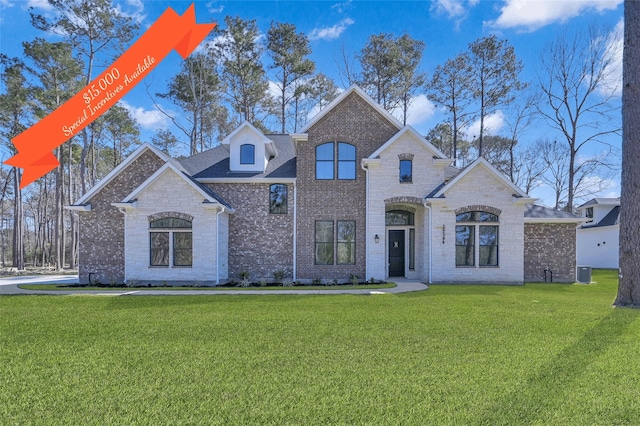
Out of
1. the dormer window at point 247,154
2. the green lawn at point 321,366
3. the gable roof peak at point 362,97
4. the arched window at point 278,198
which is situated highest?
the gable roof peak at point 362,97

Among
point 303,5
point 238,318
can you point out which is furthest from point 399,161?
point 238,318

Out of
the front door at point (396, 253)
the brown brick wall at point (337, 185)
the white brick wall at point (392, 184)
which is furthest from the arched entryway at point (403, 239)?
the brown brick wall at point (337, 185)

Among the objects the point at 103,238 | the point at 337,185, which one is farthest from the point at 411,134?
the point at 103,238

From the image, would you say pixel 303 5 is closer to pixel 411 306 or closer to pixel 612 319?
pixel 411 306

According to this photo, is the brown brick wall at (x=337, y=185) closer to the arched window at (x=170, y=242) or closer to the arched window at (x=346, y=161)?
the arched window at (x=346, y=161)

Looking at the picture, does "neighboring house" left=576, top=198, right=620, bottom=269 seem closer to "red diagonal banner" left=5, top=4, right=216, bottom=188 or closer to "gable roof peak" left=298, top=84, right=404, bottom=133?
"gable roof peak" left=298, top=84, right=404, bottom=133

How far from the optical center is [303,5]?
40.4 feet

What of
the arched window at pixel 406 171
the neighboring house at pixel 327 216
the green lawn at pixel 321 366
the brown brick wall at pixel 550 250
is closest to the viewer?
the green lawn at pixel 321 366

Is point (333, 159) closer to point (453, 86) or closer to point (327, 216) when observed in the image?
point (327, 216)

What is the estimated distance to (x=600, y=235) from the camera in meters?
28.4

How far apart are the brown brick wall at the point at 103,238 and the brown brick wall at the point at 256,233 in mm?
4013

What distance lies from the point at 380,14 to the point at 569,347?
482 inches

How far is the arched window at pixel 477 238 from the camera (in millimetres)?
14242

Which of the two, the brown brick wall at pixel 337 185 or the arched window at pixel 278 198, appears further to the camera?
the arched window at pixel 278 198
